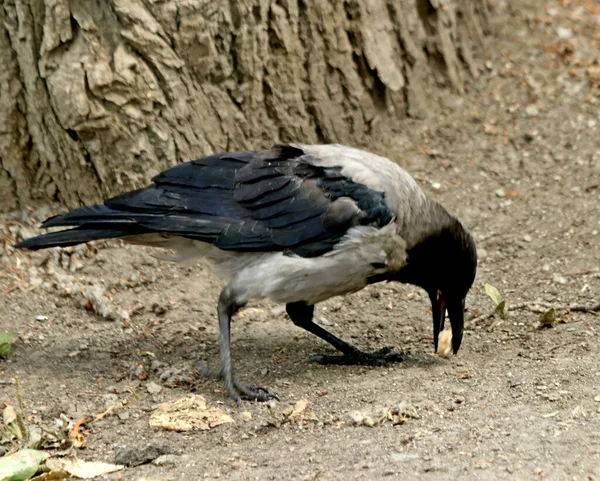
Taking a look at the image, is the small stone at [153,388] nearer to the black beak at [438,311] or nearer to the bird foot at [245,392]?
the bird foot at [245,392]

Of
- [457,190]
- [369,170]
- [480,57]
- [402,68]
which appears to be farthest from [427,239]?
[480,57]

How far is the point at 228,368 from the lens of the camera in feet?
17.5

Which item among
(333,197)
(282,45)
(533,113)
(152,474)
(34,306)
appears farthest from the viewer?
(533,113)

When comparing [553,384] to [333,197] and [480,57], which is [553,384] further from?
[480,57]

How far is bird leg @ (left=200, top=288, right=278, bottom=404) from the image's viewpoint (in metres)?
5.24

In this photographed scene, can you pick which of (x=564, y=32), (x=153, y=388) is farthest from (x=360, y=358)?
(x=564, y=32)

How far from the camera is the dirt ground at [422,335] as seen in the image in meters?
4.30

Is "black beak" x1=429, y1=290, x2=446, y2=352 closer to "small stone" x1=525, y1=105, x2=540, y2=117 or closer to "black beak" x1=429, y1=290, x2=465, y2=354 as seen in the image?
"black beak" x1=429, y1=290, x2=465, y2=354

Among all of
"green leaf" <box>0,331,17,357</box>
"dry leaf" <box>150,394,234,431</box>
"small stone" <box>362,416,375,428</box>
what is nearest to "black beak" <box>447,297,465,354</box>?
"small stone" <box>362,416,375,428</box>

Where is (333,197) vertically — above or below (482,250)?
above

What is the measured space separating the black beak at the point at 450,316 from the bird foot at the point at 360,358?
28 centimetres

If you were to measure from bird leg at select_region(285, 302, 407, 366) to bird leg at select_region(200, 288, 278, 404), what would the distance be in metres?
0.54

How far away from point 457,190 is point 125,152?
2.71 metres

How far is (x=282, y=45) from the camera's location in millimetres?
7023
